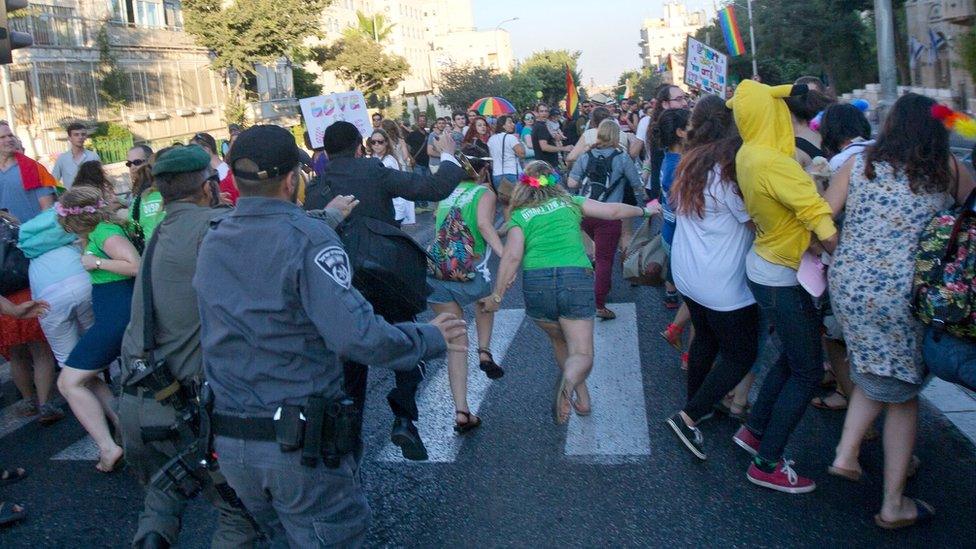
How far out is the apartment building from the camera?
95.5ft

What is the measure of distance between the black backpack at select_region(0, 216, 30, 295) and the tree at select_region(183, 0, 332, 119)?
113 ft

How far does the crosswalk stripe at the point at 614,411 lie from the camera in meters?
5.27

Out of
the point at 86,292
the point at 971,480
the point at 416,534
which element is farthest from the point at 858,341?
the point at 86,292

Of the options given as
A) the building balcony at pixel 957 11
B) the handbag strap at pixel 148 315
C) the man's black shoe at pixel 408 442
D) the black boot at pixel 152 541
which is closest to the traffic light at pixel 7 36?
the handbag strap at pixel 148 315

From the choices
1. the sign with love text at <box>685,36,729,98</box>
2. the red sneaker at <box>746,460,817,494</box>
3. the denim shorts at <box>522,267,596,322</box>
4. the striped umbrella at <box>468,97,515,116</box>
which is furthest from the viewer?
the striped umbrella at <box>468,97,515,116</box>

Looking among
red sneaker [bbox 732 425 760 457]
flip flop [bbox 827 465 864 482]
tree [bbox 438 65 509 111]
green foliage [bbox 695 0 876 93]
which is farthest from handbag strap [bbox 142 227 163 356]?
tree [bbox 438 65 509 111]

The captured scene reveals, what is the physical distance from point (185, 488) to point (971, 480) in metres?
3.69

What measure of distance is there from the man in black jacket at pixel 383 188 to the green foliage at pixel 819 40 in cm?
3794

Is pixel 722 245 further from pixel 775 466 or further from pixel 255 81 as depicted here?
pixel 255 81

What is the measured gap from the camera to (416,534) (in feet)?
14.6

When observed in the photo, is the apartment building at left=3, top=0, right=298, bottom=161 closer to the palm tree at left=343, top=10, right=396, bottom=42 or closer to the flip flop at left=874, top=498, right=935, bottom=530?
the palm tree at left=343, top=10, right=396, bottom=42

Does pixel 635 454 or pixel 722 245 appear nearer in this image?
pixel 722 245

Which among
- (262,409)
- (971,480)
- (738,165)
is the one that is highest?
(738,165)

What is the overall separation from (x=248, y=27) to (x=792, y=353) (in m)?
38.0
